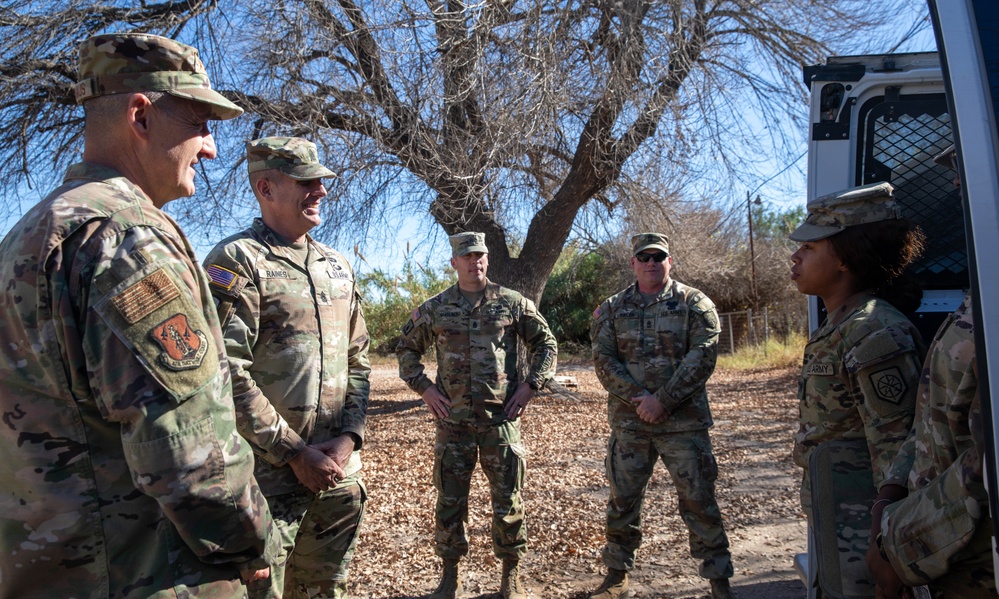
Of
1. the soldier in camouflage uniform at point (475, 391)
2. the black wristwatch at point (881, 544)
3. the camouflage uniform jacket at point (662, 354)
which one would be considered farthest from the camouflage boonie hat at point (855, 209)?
the soldier in camouflage uniform at point (475, 391)

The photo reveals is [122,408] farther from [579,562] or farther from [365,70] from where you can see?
[365,70]

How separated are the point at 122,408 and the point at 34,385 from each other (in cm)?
23

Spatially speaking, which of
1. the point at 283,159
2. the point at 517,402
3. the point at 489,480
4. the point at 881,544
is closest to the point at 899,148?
the point at 881,544

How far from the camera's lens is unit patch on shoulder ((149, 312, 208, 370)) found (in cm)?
148

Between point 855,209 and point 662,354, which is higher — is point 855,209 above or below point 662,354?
above

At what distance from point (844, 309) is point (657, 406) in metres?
1.51

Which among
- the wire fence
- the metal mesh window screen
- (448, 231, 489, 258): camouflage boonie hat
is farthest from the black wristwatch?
the wire fence

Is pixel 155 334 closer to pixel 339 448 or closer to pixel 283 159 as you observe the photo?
pixel 339 448

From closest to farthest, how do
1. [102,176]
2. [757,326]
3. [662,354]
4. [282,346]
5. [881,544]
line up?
[102,176] → [881,544] → [282,346] → [662,354] → [757,326]

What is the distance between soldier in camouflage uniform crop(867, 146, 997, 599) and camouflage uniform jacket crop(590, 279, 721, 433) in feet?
6.78

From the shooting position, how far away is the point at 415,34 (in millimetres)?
7492

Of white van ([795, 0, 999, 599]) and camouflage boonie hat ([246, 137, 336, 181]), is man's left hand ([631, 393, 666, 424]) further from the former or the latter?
camouflage boonie hat ([246, 137, 336, 181])

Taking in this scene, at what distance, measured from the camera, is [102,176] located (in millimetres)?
1670

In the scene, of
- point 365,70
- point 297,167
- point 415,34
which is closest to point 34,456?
point 297,167
